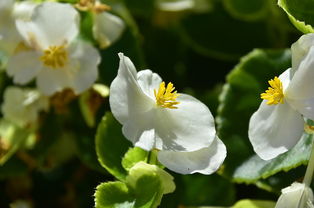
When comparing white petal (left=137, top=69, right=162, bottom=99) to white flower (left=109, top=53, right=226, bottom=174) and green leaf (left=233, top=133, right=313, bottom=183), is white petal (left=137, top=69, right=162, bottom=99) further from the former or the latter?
green leaf (left=233, top=133, right=313, bottom=183)

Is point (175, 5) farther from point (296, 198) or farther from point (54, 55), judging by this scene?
point (296, 198)

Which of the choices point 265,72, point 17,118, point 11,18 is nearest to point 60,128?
point 17,118

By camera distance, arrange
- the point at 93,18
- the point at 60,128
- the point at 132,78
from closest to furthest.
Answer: the point at 132,78 → the point at 93,18 → the point at 60,128

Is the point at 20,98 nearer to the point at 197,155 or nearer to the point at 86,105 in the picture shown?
the point at 86,105

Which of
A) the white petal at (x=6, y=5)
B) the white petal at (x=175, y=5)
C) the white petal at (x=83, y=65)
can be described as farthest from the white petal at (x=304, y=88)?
the white petal at (x=175, y=5)

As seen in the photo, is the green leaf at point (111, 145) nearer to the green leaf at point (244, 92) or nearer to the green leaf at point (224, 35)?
the green leaf at point (244, 92)

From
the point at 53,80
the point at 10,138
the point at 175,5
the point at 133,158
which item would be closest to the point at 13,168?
the point at 10,138
